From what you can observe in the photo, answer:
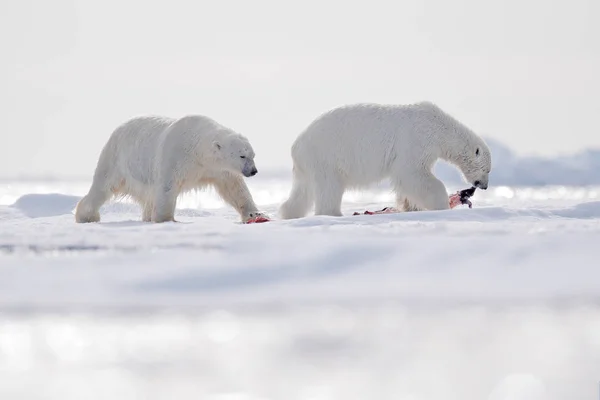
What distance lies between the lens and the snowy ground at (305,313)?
278cm

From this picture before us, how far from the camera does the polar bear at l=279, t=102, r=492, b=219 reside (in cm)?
835

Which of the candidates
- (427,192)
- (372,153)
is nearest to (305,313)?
(427,192)

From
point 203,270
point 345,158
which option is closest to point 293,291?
point 203,270

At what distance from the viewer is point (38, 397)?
265 cm

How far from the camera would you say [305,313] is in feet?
12.6

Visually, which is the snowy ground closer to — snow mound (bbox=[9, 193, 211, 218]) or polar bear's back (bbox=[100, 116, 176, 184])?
polar bear's back (bbox=[100, 116, 176, 184])

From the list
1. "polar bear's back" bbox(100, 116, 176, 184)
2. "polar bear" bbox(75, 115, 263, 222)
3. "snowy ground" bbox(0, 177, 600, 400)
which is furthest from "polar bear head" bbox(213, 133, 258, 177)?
"snowy ground" bbox(0, 177, 600, 400)

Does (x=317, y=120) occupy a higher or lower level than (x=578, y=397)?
higher

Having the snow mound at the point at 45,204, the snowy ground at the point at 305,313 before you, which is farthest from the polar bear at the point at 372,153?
the snow mound at the point at 45,204

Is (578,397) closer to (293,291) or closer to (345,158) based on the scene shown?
(293,291)

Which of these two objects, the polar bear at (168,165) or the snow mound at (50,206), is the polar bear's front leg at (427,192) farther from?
the snow mound at (50,206)

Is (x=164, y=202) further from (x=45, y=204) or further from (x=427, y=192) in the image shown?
(x=45, y=204)

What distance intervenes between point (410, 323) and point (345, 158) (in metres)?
4.88

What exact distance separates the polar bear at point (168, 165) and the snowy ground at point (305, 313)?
239 centimetres
